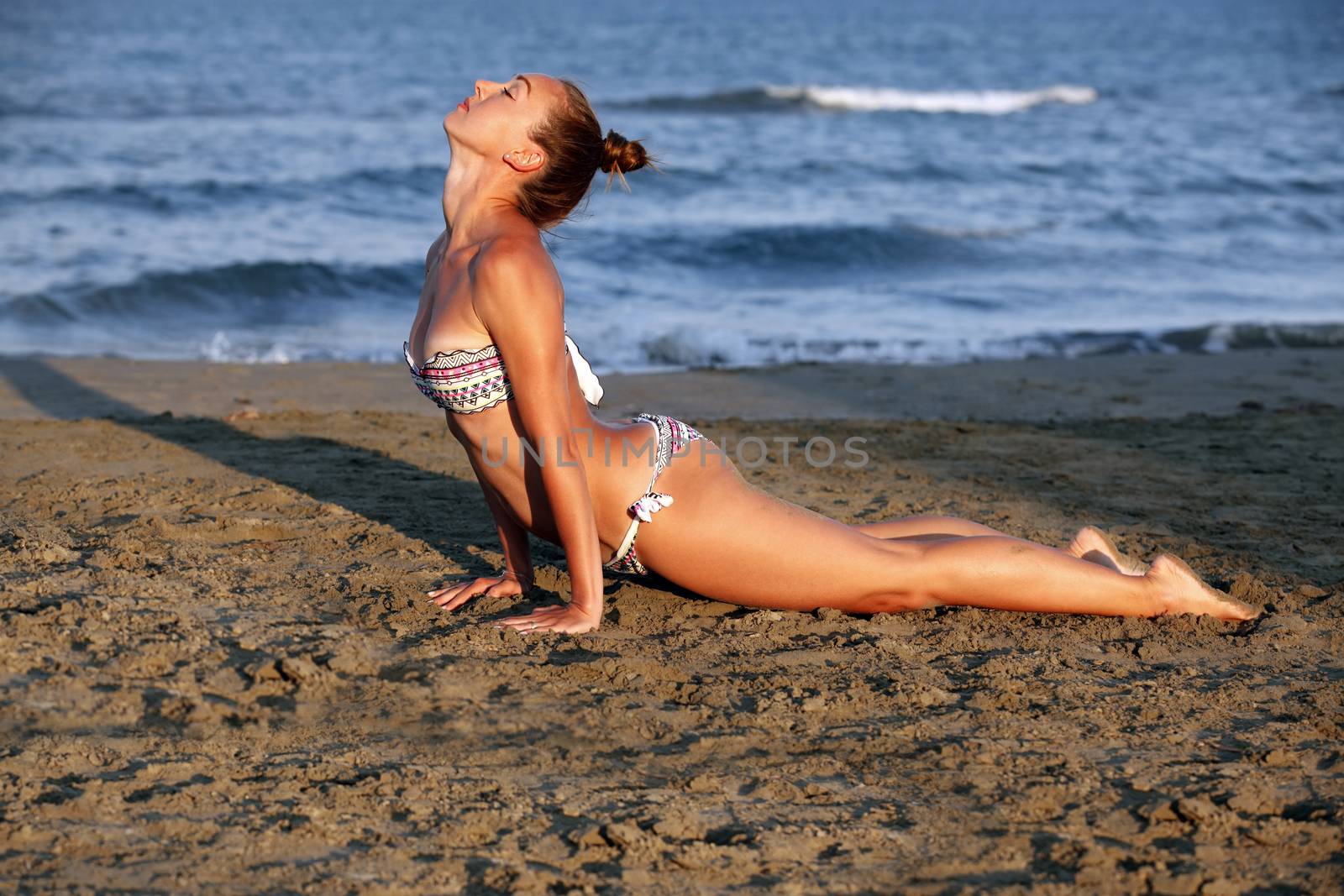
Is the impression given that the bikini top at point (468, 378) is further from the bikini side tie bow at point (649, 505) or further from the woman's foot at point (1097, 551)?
the woman's foot at point (1097, 551)

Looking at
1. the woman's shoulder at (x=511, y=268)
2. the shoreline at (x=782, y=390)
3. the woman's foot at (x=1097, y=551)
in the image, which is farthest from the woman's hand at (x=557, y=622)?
the shoreline at (x=782, y=390)

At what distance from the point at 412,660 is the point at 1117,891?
1683mm

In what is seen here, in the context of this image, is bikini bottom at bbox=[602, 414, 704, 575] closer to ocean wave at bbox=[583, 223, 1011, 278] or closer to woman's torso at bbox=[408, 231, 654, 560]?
woman's torso at bbox=[408, 231, 654, 560]

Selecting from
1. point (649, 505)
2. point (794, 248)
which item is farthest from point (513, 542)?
point (794, 248)

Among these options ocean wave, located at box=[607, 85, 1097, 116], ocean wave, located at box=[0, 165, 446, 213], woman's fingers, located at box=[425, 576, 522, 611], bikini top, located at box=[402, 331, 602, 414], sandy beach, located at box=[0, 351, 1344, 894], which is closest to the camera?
sandy beach, located at box=[0, 351, 1344, 894]

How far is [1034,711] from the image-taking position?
2.97 metres

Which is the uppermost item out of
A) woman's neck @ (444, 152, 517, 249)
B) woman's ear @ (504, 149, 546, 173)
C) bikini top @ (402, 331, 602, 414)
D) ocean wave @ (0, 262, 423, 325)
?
woman's ear @ (504, 149, 546, 173)

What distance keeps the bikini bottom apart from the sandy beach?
17cm

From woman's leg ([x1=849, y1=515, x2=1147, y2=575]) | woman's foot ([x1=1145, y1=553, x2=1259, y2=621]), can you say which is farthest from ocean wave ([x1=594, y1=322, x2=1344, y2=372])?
woman's foot ([x1=1145, y1=553, x2=1259, y2=621])

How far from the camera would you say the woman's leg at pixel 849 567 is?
3.36 metres

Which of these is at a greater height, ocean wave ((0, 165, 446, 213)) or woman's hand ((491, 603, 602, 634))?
ocean wave ((0, 165, 446, 213))

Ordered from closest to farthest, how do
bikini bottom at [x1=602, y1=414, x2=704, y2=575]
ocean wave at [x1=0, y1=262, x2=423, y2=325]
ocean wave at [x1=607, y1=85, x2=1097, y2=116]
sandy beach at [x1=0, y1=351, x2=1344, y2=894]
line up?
sandy beach at [x1=0, y1=351, x2=1344, y2=894] < bikini bottom at [x1=602, y1=414, x2=704, y2=575] < ocean wave at [x1=0, y1=262, x2=423, y2=325] < ocean wave at [x1=607, y1=85, x2=1097, y2=116]

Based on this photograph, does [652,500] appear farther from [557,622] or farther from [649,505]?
[557,622]

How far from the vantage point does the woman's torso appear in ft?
10.5
